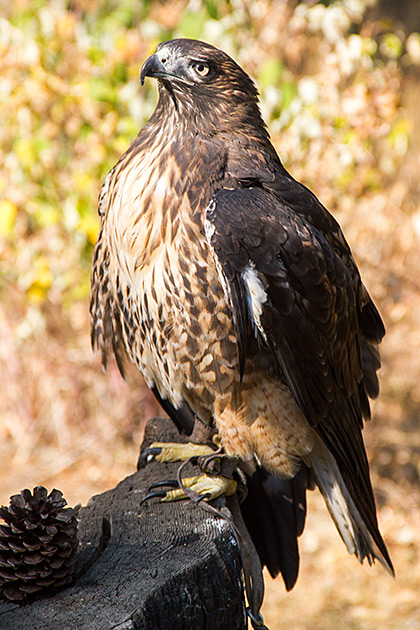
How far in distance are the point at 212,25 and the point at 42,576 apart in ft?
11.5

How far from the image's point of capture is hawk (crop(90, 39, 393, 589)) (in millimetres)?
2125

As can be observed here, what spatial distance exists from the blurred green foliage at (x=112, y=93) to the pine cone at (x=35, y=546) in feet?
9.07

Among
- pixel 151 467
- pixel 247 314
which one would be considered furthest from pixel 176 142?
pixel 151 467

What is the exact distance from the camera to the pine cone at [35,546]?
163cm

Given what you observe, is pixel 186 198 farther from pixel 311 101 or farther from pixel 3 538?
pixel 311 101

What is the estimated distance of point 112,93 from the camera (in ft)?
13.9

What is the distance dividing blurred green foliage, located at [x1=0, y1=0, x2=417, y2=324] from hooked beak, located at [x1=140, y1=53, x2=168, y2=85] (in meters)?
2.02

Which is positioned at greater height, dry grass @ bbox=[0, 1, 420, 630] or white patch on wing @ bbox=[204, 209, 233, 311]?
dry grass @ bbox=[0, 1, 420, 630]

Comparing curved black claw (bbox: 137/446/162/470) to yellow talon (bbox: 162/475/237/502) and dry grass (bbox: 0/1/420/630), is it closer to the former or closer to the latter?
yellow talon (bbox: 162/475/237/502)

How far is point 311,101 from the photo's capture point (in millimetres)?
4293

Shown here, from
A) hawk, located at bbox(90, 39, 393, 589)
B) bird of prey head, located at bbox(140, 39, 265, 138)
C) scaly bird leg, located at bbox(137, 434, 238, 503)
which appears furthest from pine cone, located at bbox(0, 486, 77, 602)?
bird of prey head, located at bbox(140, 39, 265, 138)

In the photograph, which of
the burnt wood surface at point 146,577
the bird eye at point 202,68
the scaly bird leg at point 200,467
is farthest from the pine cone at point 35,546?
the bird eye at point 202,68

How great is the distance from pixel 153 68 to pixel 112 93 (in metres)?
2.10

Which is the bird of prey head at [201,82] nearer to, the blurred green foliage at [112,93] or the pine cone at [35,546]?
the pine cone at [35,546]
